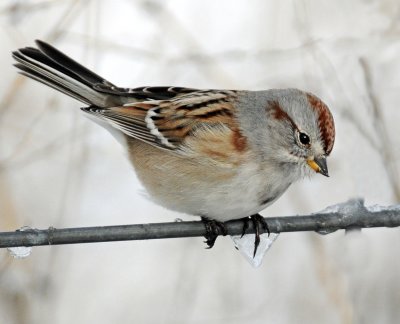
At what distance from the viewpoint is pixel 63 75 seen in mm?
4059

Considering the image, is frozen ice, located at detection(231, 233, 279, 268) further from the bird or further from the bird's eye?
the bird's eye

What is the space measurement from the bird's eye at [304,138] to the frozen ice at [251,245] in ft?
1.47

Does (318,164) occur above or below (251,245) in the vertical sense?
above

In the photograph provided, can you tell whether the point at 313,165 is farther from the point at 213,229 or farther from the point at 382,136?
the point at 382,136

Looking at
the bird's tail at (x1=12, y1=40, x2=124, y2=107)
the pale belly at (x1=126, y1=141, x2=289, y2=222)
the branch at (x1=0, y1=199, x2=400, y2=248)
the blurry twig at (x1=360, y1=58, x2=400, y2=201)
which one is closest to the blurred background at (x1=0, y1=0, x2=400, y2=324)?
the blurry twig at (x1=360, y1=58, x2=400, y2=201)

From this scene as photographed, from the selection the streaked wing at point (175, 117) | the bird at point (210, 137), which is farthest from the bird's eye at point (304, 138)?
the streaked wing at point (175, 117)

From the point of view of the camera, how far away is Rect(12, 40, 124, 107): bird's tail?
157 inches

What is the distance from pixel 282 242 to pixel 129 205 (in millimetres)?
1140

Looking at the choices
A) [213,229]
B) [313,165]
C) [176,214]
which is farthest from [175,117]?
[176,214]

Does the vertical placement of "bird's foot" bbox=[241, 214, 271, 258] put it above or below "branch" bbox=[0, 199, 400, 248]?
above

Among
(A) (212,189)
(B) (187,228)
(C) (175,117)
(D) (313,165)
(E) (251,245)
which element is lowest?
(B) (187,228)

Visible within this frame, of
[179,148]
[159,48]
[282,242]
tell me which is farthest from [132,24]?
[179,148]

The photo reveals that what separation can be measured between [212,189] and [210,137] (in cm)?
30

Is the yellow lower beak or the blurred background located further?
the blurred background
